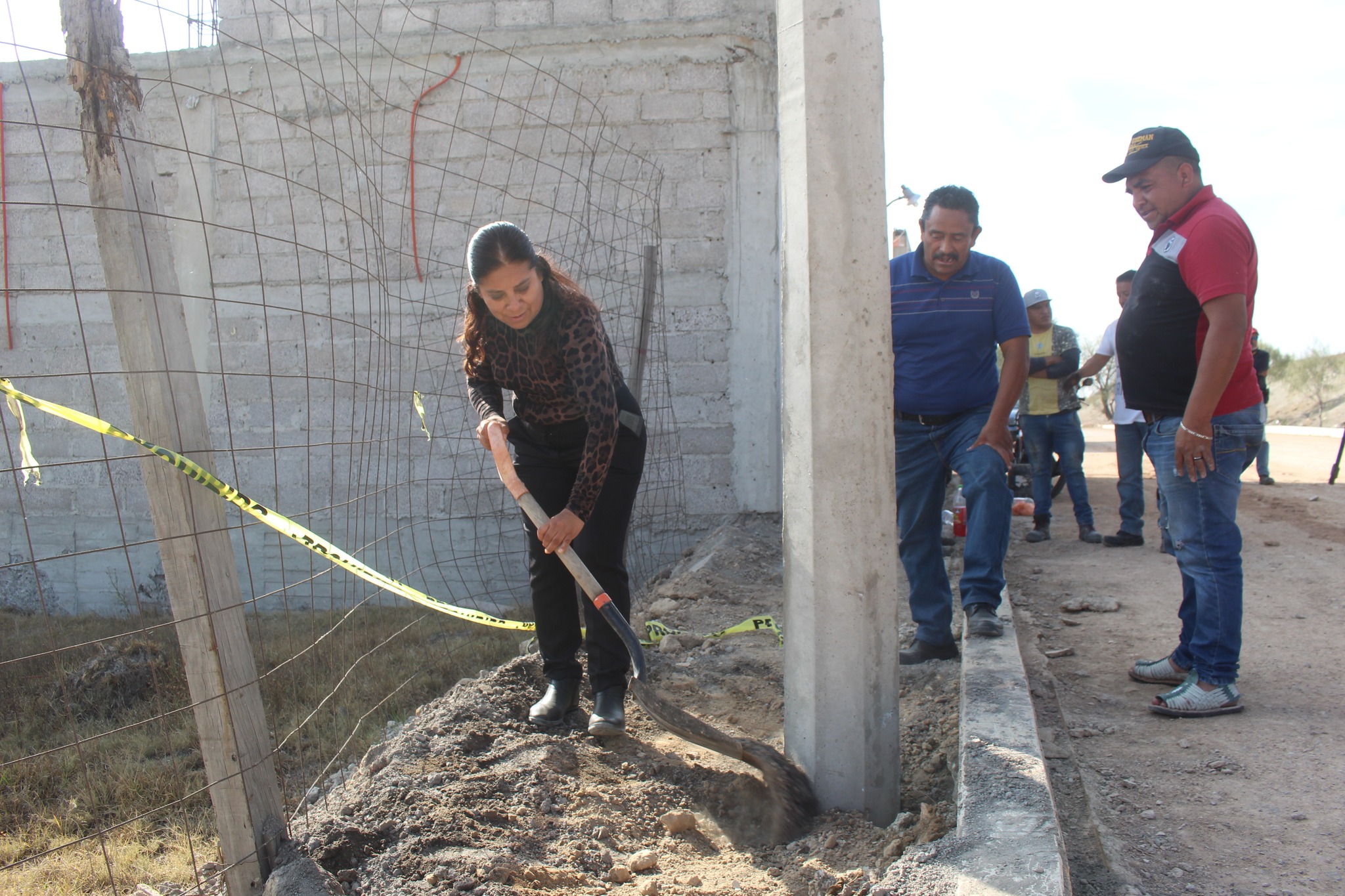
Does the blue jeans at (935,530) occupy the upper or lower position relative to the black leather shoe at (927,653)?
upper

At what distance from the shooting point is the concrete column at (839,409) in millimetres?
2082

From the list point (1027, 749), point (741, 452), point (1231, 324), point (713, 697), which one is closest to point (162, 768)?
point (713, 697)

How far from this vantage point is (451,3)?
6148 millimetres

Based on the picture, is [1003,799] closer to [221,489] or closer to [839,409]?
[839,409]

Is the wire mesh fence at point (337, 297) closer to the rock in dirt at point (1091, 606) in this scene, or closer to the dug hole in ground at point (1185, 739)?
the rock in dirt at point (1091, 606)

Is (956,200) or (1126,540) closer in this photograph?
(956,200)

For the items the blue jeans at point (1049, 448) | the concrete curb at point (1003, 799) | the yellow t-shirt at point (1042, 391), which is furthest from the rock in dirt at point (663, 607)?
the yellow t-shirt at point (1042, 391)

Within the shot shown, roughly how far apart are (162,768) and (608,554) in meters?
2.18

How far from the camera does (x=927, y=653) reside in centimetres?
354

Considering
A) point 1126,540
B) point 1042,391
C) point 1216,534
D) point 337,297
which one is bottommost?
point 1126,540

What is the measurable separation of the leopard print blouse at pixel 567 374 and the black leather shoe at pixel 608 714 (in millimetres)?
654

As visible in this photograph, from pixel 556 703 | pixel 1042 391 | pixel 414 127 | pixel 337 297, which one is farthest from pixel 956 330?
pixel 337 297

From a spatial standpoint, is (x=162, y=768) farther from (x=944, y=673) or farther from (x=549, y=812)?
(x=944, y=673)

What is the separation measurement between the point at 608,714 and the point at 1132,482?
16.6 ft
